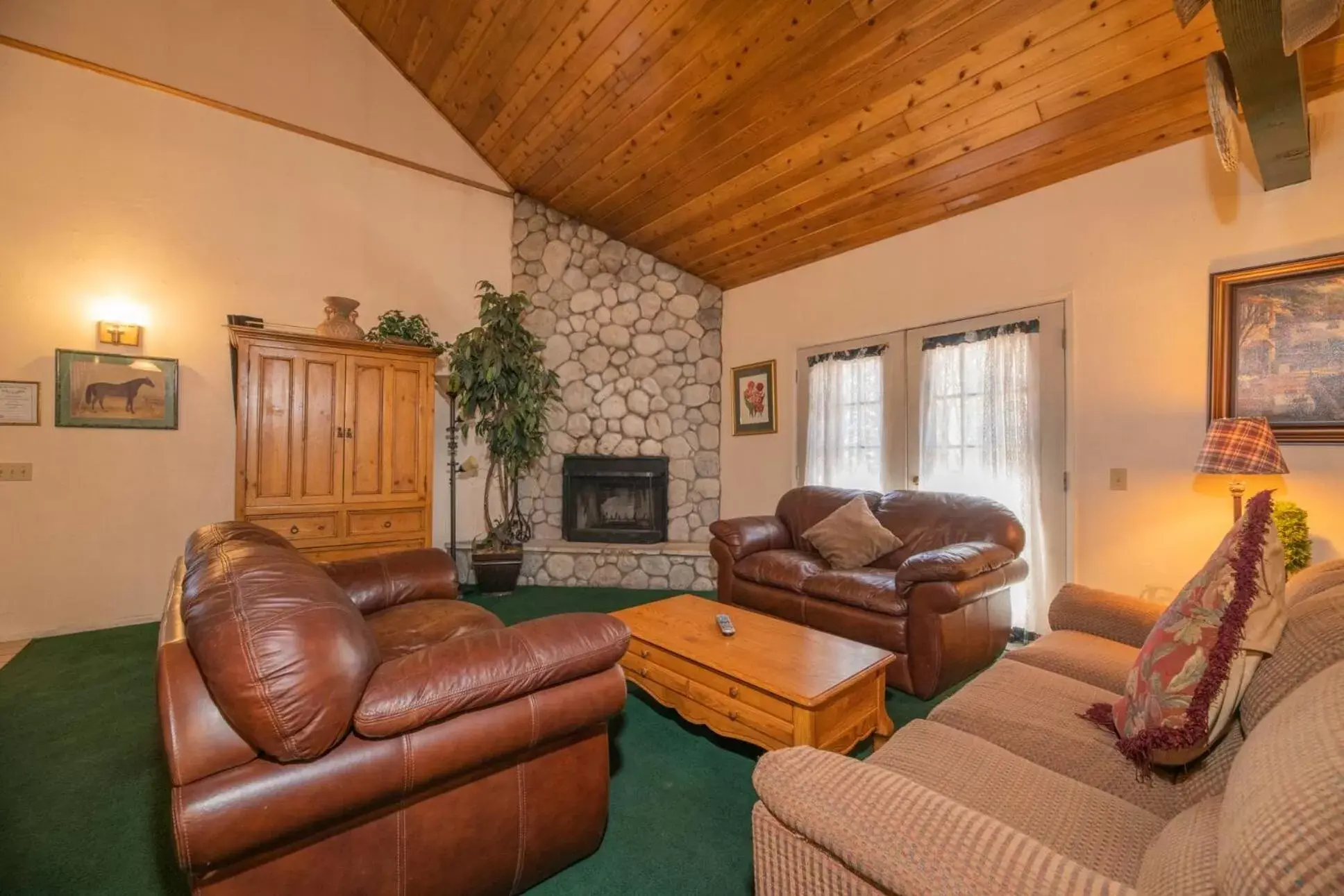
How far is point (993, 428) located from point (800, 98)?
2.34 m

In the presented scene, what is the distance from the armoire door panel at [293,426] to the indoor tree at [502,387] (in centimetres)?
96

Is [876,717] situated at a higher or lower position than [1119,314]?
lower

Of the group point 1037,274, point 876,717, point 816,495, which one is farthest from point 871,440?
point 876,717

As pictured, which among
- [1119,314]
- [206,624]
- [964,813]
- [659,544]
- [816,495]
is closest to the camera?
[964,813]

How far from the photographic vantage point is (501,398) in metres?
4.45

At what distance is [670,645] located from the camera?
216 centimetres

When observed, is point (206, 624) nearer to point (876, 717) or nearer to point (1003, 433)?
point (876, 717)

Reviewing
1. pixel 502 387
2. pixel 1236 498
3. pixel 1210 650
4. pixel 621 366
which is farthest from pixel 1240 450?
pixel 502 387

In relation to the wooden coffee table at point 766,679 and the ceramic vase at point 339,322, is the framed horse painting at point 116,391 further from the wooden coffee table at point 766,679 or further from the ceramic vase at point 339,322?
the wooden coffee table at point 766,679

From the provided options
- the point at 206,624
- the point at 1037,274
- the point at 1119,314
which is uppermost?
the point at 1037,274

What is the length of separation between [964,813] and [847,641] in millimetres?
1451

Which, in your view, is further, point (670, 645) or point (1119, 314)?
point (1119, 314)

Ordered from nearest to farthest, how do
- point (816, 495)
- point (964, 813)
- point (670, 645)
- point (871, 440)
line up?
point (964, 813) < point (670, 645) < point (816, 495) < point (871, 440)

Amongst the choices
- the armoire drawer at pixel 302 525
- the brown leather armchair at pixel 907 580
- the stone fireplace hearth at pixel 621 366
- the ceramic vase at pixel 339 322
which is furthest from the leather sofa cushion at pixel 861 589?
the ceramic vase at pixel 339 322
